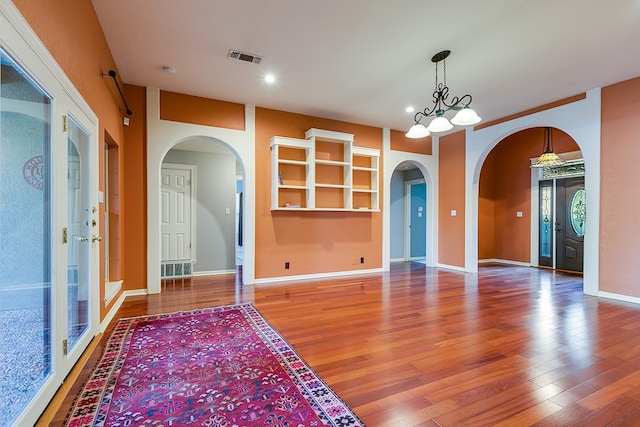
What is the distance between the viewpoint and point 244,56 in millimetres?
3584

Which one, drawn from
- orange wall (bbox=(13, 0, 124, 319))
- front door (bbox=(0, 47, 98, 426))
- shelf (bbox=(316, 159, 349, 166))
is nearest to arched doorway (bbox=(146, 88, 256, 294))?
orange wall (bbox=(13, 0, 124, 319))

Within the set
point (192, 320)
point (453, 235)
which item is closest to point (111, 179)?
point (192, 320)

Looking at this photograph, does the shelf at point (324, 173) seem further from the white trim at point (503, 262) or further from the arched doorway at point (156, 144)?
the white trim at point (503, 262)

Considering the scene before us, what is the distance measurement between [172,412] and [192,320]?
161 cm

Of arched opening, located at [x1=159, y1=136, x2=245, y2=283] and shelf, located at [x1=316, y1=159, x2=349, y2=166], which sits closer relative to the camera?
shelf, located at [x1=316, y1=159, x2=349, y2=166]

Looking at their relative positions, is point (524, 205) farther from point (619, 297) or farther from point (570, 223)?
point (619, 297)

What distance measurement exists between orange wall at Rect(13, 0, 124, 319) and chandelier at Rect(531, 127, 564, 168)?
7087 millimetres

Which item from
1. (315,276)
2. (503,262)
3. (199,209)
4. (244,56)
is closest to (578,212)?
(503,262)

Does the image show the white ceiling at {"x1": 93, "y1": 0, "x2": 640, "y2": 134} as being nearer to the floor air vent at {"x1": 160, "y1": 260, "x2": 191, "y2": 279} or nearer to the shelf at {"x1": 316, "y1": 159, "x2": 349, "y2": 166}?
the shelf at {"x1": 316, "y1": 159, "x2": 349, "y2": 166}

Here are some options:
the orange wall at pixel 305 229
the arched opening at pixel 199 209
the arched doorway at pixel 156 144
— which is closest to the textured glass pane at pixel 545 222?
the orange wall at pixel 305 229

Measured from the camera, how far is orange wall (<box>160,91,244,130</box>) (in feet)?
15.1

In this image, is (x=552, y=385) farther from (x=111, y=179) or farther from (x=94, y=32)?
(x=111, y=179)

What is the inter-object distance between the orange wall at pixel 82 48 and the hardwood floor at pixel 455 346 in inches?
78.2

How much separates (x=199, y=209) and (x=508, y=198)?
23.5ft
